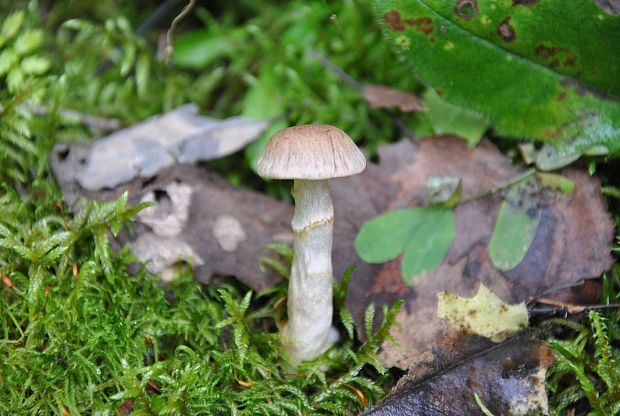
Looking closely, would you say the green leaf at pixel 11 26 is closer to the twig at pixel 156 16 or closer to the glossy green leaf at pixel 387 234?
the twig at pixel 156 16

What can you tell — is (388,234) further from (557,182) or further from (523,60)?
(523,60)

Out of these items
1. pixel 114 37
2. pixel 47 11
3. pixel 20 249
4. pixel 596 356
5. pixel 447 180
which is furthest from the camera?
pixel 47 11

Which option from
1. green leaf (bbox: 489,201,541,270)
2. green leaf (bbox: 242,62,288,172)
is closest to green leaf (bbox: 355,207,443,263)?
green leaf (bbox: 489,201,541,270)

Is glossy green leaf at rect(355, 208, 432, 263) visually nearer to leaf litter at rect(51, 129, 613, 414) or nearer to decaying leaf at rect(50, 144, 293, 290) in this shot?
leaf litter at rect(51, 129, 613, 414)

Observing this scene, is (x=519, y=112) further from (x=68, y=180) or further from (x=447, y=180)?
(x=68, y=180)

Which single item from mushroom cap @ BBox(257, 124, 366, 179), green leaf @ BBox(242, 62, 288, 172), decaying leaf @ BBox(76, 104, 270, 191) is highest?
mushroom cap @ BBox(257, 124, 366, 179)

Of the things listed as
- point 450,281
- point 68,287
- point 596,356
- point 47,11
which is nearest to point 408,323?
point 450,281

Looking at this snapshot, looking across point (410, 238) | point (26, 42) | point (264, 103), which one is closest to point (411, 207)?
point (410, 238)
